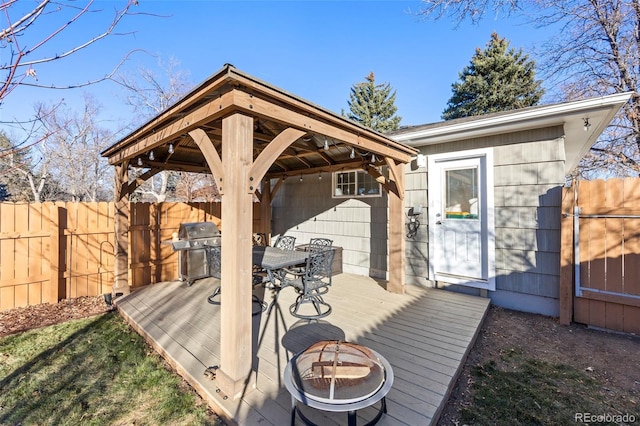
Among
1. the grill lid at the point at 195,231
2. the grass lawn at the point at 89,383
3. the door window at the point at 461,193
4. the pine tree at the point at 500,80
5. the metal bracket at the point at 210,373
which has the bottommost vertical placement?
the grass lawn at the point at 89,383

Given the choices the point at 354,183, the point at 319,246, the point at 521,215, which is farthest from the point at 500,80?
the point at 319,246

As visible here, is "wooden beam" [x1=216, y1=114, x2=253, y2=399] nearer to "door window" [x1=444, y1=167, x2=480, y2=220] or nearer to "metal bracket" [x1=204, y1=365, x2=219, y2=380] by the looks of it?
"metal bracket" [x1=204, y1=365, x2=219, y2=380]

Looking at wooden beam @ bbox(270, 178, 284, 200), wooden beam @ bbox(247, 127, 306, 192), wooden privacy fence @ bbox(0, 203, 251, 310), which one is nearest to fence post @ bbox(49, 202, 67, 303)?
wooden privacy fence @ bbox(0, 203, 251, 310)

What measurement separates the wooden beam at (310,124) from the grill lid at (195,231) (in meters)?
3.44

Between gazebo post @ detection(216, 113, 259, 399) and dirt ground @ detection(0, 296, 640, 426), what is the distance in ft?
5.37

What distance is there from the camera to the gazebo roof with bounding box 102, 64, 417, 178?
217 centimetres

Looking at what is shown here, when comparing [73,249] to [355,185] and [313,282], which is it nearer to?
[313,282]

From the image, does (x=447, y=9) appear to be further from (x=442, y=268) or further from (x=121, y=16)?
(x=121, y=16)

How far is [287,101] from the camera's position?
8.21ft

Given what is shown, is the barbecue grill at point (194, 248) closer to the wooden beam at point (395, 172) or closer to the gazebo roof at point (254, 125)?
the gazebo roof at point (254, 125)

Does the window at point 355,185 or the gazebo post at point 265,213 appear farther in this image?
the gazebo post at point 265,213

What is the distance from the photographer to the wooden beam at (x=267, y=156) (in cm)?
222

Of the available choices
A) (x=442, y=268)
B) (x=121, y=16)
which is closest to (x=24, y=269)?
(x=121, y=16)

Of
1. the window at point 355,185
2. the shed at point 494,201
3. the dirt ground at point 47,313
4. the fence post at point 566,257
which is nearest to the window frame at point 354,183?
the window at point 355,185
